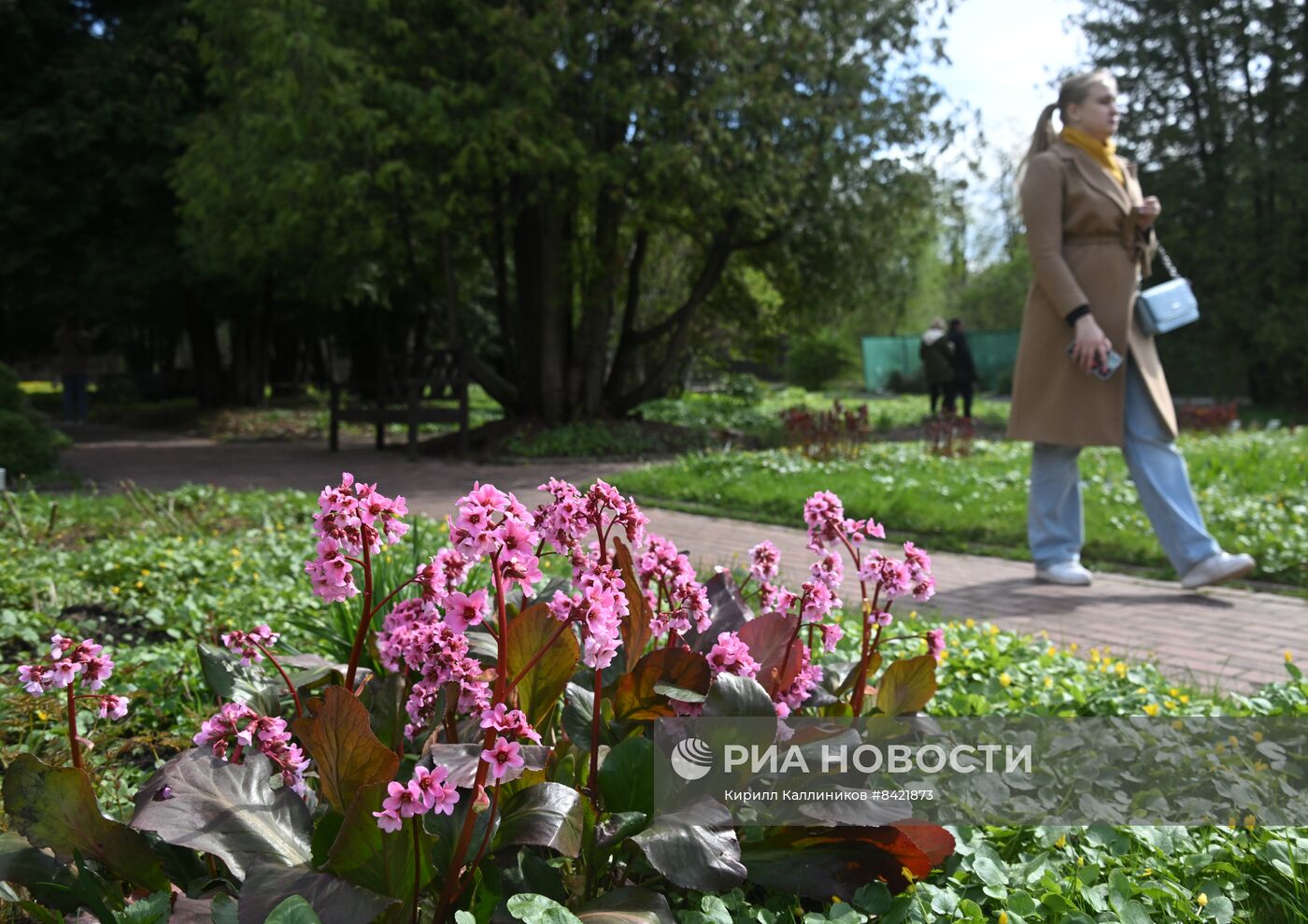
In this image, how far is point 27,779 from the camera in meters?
1.73

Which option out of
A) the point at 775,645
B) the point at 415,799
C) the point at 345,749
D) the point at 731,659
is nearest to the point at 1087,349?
the point at 775,645

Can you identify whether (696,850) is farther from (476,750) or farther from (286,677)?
(286,677)

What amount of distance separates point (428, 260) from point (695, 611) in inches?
564

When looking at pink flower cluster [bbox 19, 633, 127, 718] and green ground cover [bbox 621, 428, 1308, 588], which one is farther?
green ground cover [bbox 621, 428, 1308, 588]

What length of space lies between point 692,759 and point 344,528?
0.72m

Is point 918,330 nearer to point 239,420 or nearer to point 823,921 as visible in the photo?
point 239,420

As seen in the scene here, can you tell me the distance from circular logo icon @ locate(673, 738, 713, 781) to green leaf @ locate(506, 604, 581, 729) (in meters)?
0.24

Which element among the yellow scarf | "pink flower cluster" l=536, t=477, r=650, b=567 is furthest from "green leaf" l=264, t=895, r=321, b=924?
the yellow scarf

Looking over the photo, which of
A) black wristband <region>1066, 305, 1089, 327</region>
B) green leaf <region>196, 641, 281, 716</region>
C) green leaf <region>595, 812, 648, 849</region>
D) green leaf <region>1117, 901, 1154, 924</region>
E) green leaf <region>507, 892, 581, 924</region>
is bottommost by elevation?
green leaf <region>1117, 901, 1154, 924</region>

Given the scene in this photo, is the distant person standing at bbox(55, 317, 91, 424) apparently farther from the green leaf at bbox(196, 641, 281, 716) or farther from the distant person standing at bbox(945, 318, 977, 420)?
the green leaf at bbox(196, 641, 281, 716)

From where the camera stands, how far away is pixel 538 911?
5.33 feet

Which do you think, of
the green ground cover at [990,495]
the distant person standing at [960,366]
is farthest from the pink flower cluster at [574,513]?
the distant person standing at [960,366]

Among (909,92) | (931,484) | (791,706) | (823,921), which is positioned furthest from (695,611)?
(909,92)

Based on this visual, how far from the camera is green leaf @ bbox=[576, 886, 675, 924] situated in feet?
5.57
